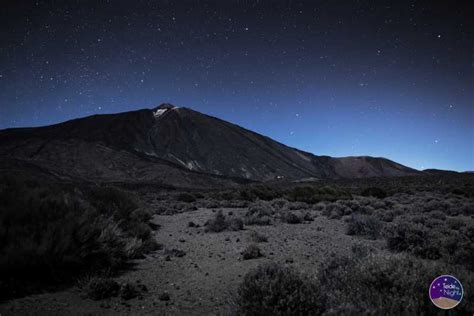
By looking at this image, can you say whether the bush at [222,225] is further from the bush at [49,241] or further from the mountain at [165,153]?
the mountain at [165,153]

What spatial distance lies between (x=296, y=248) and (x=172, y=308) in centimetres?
429

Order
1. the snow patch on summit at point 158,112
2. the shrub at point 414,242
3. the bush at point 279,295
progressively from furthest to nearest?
the snow patch on summit at point 158,112 < the shrub at point 414,242 < the bush at point 279,295

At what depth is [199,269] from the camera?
239 inches

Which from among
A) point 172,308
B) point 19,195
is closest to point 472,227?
point 172,308

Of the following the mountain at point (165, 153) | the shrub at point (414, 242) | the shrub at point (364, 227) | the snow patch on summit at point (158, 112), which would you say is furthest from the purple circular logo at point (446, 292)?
the snow patch on summit at point (158, 112)

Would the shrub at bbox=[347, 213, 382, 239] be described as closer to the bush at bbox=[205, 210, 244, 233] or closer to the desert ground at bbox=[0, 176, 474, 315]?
the desert ground at bbox=[0, 176, 474, 315]

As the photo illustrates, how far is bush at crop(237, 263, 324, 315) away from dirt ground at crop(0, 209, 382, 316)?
0.29m

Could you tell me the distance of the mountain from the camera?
74.9m

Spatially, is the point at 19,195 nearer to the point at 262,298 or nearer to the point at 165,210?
the point at 262,298

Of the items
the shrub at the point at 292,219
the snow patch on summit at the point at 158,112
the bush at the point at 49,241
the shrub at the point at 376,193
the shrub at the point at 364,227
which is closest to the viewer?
the bush at the point at 49,241

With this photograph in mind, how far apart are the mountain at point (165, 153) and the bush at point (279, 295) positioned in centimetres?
6834

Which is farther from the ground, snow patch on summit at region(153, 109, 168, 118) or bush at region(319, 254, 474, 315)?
snow patch on summit at region(153, 109, 168, 118)

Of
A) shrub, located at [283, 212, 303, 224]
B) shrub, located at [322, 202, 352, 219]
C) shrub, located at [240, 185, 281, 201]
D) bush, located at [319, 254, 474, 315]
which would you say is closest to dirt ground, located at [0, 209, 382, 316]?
shrub, located at [283, 212, 303, 224]

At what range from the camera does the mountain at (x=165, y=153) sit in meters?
74.9
